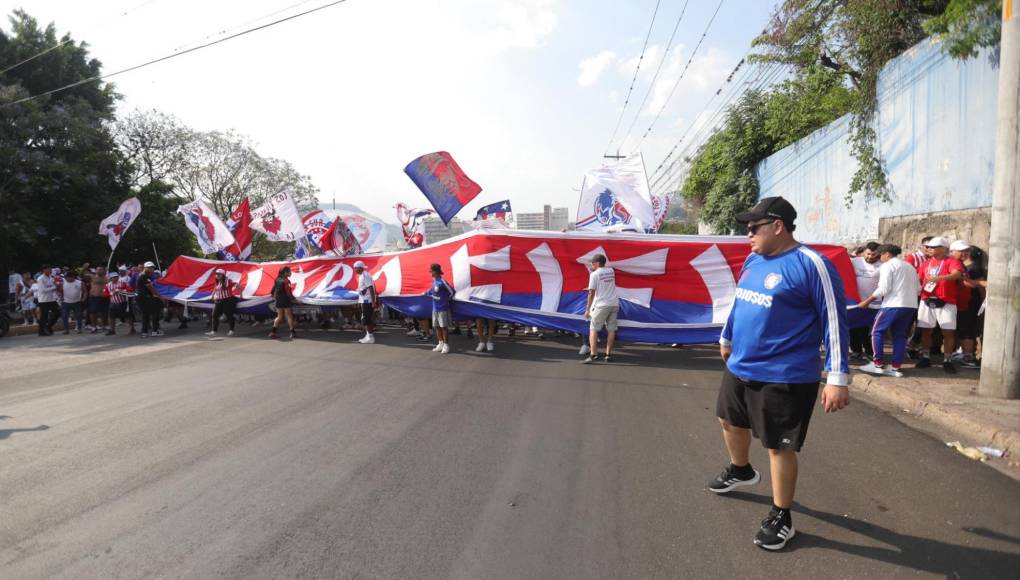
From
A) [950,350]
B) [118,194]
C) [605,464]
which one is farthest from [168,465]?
[118,194]

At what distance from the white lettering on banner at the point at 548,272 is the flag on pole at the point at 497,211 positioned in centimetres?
877

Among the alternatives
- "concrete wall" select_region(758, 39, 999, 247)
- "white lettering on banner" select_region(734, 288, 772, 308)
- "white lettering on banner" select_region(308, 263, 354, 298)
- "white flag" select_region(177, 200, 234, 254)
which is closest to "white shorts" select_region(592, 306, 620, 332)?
"white lettering on banner" select_region(734, 288, 772, 308)

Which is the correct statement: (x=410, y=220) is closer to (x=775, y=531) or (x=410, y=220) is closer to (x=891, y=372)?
(x=891, y=372)

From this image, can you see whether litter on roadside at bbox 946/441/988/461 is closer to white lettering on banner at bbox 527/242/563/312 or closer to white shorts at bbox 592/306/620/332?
white shorts at bbox 592/306/620/332

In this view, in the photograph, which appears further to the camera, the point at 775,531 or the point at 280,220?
the point at 280,220

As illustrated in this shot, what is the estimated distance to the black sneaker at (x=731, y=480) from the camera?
3.62 metres

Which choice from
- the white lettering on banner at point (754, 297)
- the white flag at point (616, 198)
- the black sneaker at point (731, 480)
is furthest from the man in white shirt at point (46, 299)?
the white lettering on banner at point (754, 297)

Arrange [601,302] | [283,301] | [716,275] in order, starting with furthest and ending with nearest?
[283,301], [716,275], [601,302]

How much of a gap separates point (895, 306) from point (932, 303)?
94 centimetres

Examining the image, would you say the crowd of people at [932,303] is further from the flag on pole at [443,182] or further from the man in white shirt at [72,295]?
the man in white shirt at [72,295]

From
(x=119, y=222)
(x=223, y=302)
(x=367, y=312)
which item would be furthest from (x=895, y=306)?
(x=119, y=222)

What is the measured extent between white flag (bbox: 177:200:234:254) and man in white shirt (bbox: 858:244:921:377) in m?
13.8

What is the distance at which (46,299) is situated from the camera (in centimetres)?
1340

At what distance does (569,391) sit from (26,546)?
16.5 feet
